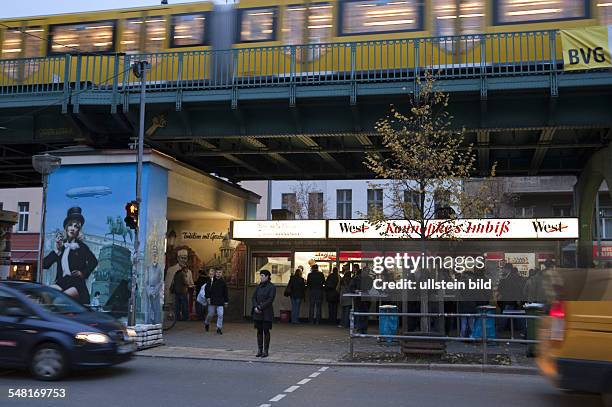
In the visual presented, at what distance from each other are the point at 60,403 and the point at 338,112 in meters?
11.3

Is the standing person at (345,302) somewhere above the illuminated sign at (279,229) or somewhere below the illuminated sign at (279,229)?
below

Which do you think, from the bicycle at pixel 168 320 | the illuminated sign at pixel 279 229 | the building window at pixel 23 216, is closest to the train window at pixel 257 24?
the illuminated sign at pixel 279 229

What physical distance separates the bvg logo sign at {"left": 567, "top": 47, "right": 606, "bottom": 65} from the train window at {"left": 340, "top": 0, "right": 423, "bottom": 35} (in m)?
3.96

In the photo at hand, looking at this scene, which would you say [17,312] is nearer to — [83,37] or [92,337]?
[92,337]

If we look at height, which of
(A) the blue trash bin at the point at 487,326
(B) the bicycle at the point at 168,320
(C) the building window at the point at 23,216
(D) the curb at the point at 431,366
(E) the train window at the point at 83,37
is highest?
(E) the train window at the point at 83,37

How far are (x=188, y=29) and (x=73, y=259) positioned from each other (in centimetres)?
758

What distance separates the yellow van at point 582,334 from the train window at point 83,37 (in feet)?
50.7

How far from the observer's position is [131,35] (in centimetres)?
1794

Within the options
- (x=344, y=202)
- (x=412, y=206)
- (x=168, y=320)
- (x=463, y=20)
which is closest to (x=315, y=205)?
(x=344, y=202)

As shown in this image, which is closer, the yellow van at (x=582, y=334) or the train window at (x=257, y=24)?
the yellow van at (x=582, y=334)

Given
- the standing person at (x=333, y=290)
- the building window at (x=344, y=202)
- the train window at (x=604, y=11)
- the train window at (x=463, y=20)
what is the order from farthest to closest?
1. the building window at (x=344, y=202)
2. the standing person at (x=333, y=290)
3. the train window at (x=463, y=20)
4. the train window at (x=604, y=11)

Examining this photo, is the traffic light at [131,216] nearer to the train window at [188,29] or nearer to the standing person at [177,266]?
the train window at [188,29]

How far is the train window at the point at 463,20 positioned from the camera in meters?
15.6

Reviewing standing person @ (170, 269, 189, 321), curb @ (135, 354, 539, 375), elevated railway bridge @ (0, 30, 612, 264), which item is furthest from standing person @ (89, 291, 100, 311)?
curb @ (135, 354, 539, 375)
